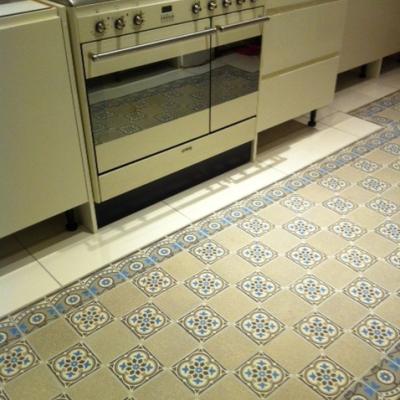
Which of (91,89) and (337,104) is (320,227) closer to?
(91,89)

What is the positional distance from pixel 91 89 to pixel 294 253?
2.98 feet

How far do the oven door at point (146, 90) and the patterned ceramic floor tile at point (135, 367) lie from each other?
26.4 inches

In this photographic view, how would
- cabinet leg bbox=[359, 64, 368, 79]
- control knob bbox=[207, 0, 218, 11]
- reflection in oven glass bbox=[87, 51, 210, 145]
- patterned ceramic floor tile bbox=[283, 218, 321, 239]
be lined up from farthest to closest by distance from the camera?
cabinet leg bbox=[359, 64, 368, 79] < patterned ceramic floor tile bbox=[283, 218, 321, 239] < control knob bbox=[207, 0, 218, 11] < reflection in oven glass bbox=[87, 51, 210, 145]

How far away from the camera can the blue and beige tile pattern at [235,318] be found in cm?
135

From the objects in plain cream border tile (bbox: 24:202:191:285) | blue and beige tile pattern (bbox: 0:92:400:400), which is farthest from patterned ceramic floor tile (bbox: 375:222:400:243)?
plain cream border tile (bbox: 24:202:191:285)

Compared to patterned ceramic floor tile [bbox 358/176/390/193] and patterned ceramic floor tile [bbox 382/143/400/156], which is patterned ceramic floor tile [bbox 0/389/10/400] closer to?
patterned ceramic floor tile [bbox 358/176/390/193]

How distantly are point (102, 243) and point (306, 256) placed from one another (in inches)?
29.5

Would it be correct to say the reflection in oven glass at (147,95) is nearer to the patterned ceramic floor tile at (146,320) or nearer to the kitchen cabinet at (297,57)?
the kitchen cabinet at (297,57)

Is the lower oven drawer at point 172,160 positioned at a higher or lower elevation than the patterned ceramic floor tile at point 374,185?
higher

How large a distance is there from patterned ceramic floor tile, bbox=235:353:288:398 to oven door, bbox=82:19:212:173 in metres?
0.84

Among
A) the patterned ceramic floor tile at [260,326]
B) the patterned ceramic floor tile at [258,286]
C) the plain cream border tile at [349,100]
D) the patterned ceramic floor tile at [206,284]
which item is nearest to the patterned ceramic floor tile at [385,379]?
the patterned ceramic floor tile at [260,326]

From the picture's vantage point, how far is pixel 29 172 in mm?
1629

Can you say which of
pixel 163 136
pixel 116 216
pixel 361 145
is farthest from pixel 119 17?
pixel 361 145

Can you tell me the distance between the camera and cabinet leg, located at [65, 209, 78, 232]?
1.90 meters
